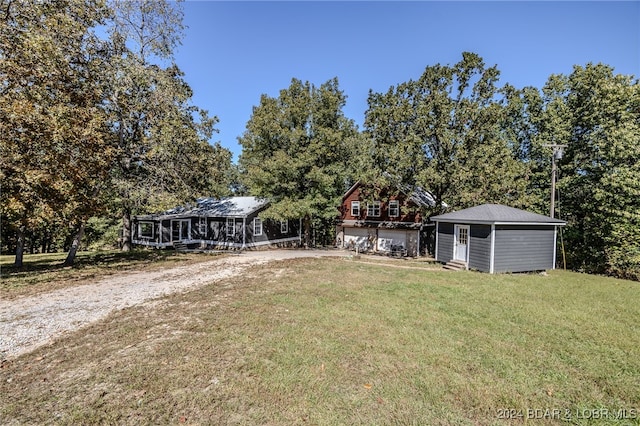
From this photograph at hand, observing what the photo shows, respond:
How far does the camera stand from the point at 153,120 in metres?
15.8

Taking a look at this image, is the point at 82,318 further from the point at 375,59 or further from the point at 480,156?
the point at 480,156

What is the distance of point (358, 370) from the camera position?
4723 mm

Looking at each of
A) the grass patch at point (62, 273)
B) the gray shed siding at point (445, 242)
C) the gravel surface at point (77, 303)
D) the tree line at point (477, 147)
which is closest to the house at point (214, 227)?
the tree line at point (477, 147)

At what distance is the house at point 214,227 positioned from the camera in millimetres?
23047

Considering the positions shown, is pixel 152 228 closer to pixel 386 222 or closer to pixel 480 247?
pixel 386 222

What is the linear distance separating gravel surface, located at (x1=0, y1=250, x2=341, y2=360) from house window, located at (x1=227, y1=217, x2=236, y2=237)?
33.8 feet

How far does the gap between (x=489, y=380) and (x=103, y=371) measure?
A: 232 inches

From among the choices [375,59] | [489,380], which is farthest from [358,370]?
[375,59]

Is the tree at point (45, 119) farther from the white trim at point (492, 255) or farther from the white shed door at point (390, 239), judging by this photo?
the white shed door at point (390, 239)

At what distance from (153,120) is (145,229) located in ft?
44.3

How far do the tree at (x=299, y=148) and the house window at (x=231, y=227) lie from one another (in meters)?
2.93

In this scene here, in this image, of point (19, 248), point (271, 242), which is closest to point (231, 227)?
point (271, 242)

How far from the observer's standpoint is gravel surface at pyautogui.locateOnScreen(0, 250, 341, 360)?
5898 mm

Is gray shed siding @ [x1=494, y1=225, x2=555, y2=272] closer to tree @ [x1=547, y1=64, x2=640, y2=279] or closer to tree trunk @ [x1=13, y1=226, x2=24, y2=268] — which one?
tree @ [x1=547, y1=64, x2=640, y2=279]
